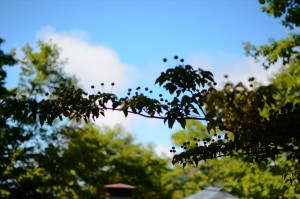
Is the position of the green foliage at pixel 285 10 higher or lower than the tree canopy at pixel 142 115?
higher

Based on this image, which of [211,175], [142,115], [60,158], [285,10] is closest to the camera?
[142,115]

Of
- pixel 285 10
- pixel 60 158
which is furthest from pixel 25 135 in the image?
pixel 285 10

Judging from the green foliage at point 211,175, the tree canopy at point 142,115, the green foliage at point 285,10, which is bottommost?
the green foliage at point 211,175

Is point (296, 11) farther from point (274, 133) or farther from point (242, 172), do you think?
point (242, 172)

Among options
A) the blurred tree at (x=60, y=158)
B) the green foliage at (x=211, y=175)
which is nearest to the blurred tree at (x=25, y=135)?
the blurred tree at (x=60, y=158)

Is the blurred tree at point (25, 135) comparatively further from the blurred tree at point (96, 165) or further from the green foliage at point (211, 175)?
the green foliage at point (211, 175)

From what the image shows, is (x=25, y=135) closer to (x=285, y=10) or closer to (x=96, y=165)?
(x=96, y=165)

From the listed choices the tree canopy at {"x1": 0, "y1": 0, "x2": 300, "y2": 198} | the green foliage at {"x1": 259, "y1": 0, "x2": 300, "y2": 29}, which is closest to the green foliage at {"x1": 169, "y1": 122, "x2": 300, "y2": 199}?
the tree canopy at {"x1": 0, "y1": 0, "x2": 300, "y2": 198}

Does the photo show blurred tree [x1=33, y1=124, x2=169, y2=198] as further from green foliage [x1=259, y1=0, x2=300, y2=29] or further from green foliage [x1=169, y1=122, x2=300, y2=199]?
green foliage [x1=259, y1=0, x2=300, y2=29]

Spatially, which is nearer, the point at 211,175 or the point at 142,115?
the point at 142,115

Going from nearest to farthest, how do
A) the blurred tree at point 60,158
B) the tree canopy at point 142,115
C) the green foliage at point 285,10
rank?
the tree canopy at point 142,115, the green foliage at point 285,10, the blurred tree at point 60,158

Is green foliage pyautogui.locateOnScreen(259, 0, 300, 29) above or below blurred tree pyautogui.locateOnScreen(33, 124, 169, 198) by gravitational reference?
above

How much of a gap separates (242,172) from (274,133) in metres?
19.3

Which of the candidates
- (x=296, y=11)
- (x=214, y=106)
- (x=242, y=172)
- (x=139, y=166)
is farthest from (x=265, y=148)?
(x=139, y=166)
